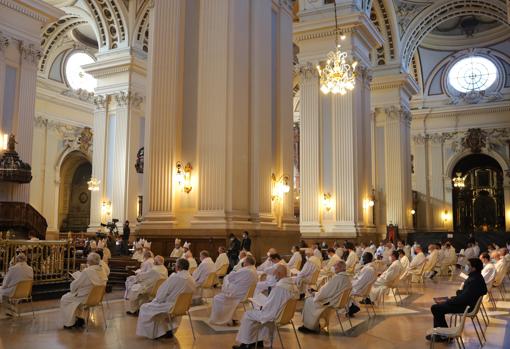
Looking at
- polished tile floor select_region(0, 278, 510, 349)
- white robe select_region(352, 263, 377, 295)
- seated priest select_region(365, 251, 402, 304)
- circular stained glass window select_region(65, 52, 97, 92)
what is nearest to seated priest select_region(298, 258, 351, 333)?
polished tile floor select_region(0, 278, 510, 349)

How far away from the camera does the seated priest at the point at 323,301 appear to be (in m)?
7.44

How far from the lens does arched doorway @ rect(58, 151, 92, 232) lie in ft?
94.6

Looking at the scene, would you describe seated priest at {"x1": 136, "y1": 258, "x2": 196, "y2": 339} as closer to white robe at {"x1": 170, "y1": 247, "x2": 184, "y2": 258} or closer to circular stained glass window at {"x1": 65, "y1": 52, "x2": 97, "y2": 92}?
white robe at {"x1": 170, "y1": 247, "x2": 184, "y2": 258}

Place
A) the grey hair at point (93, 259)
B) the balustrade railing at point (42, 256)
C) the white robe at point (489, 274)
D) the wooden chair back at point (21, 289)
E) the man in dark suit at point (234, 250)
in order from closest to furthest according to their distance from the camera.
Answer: the grey hair at point (93, 259) < the wooden chair back at point (21, 289) < the white robe at point (489, 274) < the balustrade railing at point (42, 256) < the man in dark suit at point (234, 250)

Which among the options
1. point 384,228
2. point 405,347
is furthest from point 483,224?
point 405,347

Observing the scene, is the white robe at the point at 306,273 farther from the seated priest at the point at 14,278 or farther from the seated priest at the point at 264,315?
the seated priest at the point at 14,278

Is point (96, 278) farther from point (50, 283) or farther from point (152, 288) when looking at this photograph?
point (50, 283)

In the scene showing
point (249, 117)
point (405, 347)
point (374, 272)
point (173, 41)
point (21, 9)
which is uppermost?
point (21, 9)

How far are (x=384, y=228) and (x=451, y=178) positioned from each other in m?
10.2

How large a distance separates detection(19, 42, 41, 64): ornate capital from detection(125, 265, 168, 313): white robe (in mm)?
12318

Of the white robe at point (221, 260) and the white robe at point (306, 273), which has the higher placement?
the white robe at point (221, 260)

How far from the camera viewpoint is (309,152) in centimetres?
2055

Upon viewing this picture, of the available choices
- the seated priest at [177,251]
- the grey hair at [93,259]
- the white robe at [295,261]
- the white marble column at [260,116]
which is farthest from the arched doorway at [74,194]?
the grey hair at [93,259]

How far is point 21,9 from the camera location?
58.3ft
